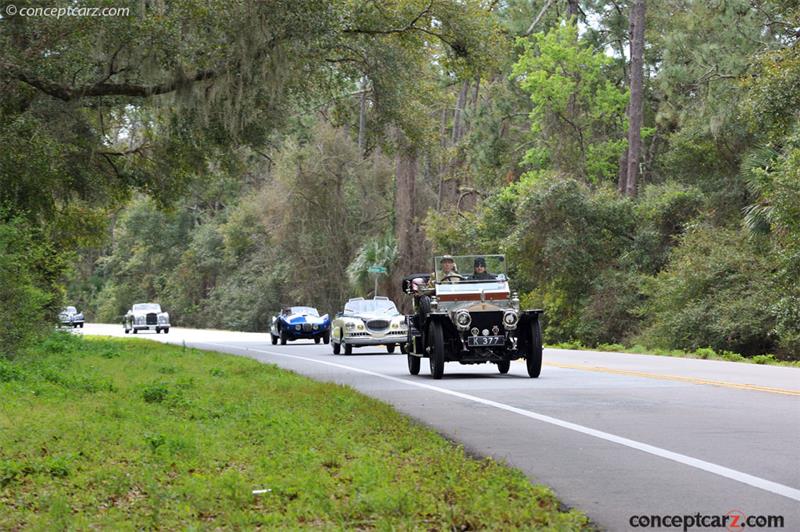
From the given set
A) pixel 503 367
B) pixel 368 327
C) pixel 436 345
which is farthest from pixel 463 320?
pixel 368 327

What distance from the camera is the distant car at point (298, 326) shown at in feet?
133

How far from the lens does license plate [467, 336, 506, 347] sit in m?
19.1

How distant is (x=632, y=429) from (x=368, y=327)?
2016 cm

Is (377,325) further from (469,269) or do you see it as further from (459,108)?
(459,108)

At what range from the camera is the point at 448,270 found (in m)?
20.6

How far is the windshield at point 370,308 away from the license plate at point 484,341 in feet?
42.9

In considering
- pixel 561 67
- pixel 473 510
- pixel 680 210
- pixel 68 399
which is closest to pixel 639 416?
pixel 473 510

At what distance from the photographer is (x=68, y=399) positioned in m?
14.4

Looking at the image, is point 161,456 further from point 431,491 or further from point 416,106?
point 416,106

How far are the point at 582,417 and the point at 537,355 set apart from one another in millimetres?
6618

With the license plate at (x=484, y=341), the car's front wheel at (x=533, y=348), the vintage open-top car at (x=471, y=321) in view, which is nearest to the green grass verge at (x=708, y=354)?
the car's front wheel at (x=533, y=348)

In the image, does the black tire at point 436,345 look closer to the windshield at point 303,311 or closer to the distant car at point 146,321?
the windshield at point 303,311

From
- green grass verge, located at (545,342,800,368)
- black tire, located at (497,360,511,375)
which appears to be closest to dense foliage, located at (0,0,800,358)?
green grass verge, located at (545,342,800,368)

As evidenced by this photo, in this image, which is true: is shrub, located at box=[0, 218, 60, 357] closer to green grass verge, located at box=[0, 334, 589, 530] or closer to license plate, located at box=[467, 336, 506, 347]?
green grass verge, located at box=[0, 334, 589, 530]
